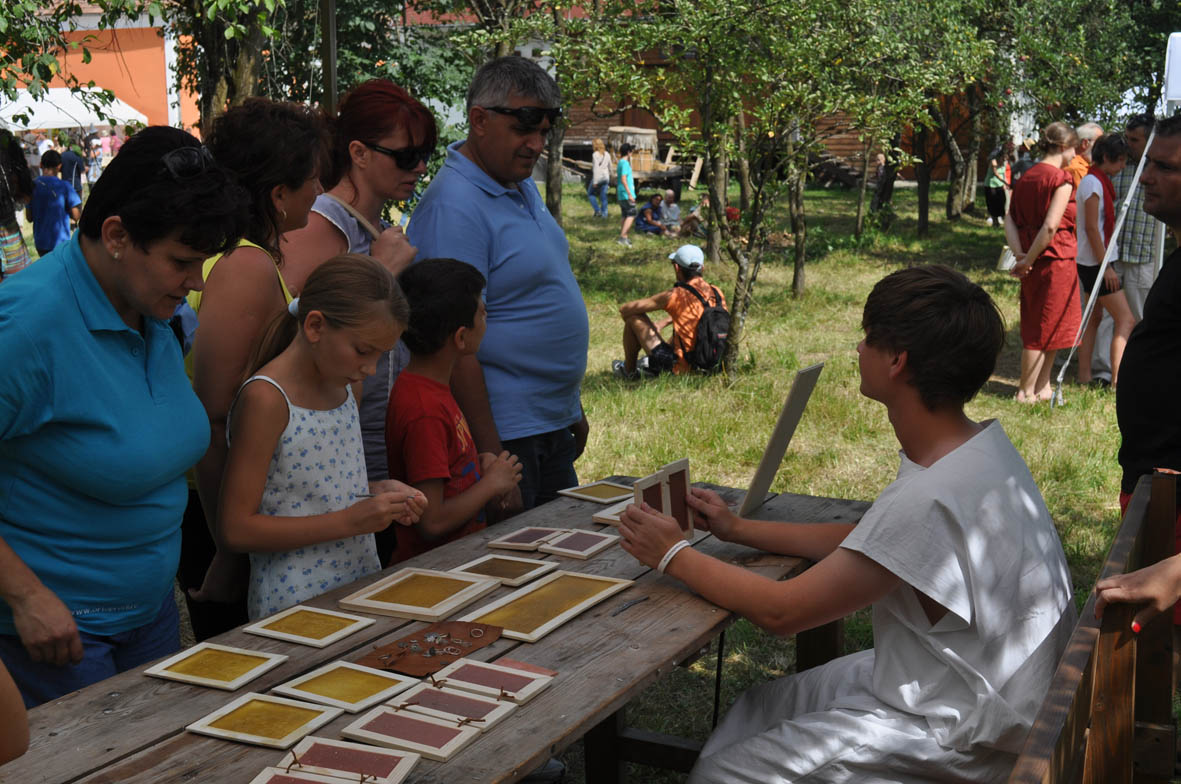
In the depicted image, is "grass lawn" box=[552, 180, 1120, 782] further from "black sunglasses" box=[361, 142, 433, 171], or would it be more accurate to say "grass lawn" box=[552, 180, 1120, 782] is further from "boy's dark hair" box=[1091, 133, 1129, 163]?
"black sunglasses" box=[361, 142, 433, 171]

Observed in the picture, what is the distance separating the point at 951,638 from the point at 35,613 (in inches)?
68.6

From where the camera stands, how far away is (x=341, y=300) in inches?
104

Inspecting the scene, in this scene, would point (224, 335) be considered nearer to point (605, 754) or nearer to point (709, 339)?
point (605, 754)

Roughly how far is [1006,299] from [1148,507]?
412 inches

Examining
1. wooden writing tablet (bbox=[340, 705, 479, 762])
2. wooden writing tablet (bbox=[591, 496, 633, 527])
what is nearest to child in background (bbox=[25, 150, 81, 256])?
wooden writing tablet (bbox=[591, 496, 633, 527])

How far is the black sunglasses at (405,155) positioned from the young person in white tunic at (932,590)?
1614 mm

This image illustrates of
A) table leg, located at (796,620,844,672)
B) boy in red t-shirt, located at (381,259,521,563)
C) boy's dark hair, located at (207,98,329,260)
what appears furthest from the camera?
table leg, located at (796,620,844,672)

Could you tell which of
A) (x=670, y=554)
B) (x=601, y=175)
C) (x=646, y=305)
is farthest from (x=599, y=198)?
(x=670, y=554)

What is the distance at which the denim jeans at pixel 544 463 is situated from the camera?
3699 mm

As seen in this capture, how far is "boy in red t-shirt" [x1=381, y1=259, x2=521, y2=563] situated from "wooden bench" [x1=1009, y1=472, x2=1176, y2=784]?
5.23ft

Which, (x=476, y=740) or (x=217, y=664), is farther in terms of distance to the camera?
(x=217, y=664)

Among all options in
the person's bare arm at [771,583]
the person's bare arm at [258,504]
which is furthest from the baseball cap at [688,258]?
the person's bare arm at [258,504]

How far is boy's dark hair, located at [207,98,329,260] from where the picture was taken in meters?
2.83

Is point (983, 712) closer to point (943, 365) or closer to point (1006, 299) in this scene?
point (943, 365)
